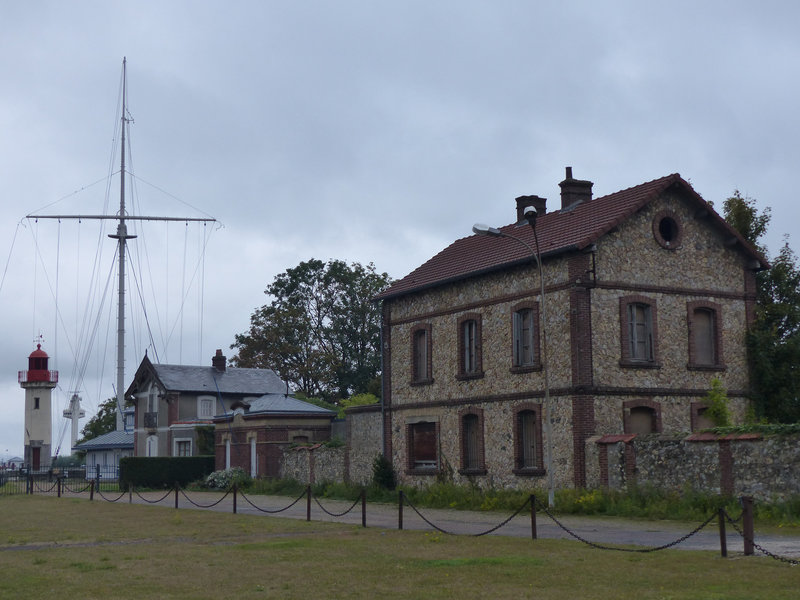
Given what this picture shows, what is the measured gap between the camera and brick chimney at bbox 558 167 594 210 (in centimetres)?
3372

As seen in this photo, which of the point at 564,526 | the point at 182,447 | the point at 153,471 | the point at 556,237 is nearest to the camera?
the point at 564,526

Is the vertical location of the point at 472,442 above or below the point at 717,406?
below

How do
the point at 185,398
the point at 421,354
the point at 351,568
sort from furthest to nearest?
1. the point at 185,398
2. the point at 421,354
3. the point at 351,568

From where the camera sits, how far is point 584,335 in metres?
27.3

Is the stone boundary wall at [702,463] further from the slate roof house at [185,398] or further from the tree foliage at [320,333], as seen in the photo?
the tree foliage at [320,333]

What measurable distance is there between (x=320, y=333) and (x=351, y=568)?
59.6 meters

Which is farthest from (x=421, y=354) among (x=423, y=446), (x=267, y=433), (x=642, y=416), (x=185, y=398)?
(x=185, y=398)

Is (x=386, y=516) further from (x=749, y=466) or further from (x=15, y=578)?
(x=15, y=578)

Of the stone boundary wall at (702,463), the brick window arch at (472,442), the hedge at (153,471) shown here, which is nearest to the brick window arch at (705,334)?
the stone boundary wall at (702,463)

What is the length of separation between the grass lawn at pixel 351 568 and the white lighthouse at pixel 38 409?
54.3 metres

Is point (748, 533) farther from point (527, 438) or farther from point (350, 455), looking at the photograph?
point (350, 455)

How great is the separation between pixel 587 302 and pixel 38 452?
5583 centimetres

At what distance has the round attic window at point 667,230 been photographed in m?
29.1

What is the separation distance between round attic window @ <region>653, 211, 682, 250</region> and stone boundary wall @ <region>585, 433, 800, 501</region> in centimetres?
640
